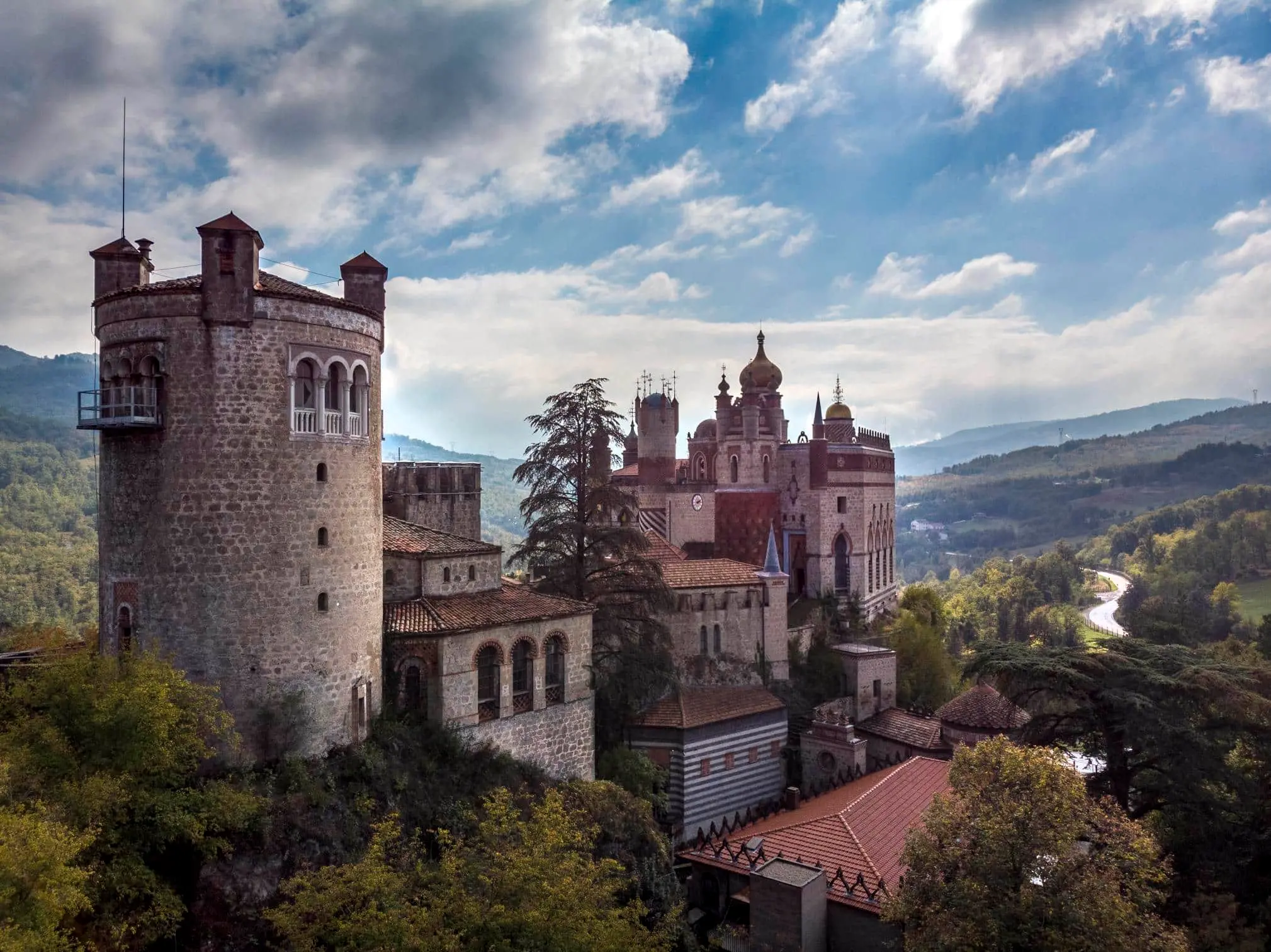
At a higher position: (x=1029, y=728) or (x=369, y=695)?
(x=369, y=695)

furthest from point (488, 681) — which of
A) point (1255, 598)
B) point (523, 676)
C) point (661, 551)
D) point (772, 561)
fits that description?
point (1255, 598)

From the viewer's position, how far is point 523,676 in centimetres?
2641

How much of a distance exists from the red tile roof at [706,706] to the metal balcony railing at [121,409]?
68.0 ft

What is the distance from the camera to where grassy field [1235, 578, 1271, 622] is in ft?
307

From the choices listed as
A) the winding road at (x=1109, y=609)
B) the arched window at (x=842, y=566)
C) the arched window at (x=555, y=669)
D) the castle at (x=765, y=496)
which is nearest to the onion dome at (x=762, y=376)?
the castle at (x=765, y=496)

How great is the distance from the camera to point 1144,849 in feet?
56.6

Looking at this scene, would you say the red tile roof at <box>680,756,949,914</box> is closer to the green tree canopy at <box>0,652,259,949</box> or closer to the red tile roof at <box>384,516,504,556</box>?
the red tile roof at <box>384,516,504,556</box>

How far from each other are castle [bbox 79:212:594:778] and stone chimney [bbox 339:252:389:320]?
21.6 inches

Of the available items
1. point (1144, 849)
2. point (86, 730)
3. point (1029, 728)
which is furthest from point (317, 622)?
point (1029, 728)

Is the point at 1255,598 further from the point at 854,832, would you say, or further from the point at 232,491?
the point at 232,491

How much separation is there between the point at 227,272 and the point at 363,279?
425cm

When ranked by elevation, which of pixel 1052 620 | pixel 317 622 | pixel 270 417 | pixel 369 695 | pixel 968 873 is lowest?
pixel 1052 620

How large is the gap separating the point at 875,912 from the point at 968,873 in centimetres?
731

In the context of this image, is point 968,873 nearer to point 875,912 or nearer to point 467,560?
point 875,912
